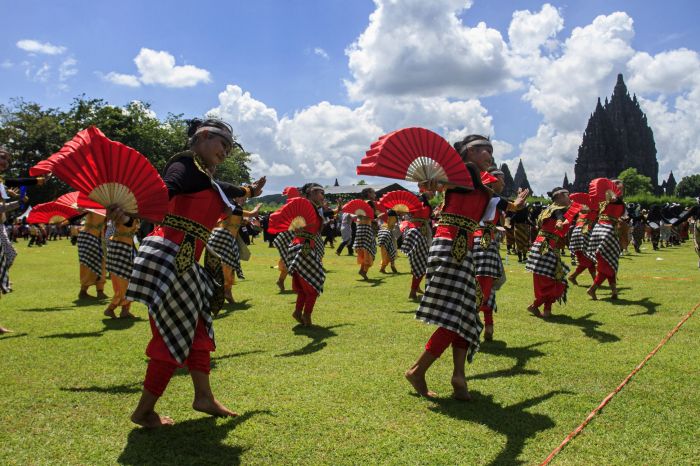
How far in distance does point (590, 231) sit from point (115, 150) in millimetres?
10538

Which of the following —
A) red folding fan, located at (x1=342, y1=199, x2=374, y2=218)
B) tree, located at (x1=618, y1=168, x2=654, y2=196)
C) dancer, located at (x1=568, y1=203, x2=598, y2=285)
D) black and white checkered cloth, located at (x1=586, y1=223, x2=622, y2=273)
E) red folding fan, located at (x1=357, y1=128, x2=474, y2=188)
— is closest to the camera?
red folding fan, located at (x1=357, y1=128, x2=474, y2=188)

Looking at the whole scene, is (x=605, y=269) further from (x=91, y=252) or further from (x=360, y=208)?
(x=91, y=252)

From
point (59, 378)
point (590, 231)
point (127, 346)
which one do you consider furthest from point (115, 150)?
point (590, 231)

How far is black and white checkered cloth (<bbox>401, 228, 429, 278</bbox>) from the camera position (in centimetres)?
1061

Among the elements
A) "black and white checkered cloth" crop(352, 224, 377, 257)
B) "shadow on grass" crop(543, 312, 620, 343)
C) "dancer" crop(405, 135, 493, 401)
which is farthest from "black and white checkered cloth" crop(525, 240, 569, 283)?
"black and white checkered cloth" crop(352, 224, 377, 257)

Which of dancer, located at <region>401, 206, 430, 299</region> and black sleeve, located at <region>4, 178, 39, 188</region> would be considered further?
dancer, located at <region>401, 206, 430, 299</region>

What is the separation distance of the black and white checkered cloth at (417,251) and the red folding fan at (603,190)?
3.45 meters

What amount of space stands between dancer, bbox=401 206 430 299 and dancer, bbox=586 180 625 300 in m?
3.22

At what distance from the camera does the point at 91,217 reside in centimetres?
1016

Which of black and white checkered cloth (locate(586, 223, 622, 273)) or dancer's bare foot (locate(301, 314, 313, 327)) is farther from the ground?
black and white checkered cloth (locate(586, 223, 622, 273))

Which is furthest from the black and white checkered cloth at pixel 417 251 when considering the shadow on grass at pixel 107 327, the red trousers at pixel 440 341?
the red trousers at pixel 440 341

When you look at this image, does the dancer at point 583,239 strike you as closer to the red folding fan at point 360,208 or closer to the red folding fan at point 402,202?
the red folding fan at point 402,202

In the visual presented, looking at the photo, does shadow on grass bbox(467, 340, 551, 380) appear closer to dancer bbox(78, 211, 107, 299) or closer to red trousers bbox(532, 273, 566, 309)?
red trousers bbox(532, 273, 566, 309)

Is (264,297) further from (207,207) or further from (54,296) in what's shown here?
(207,207)
